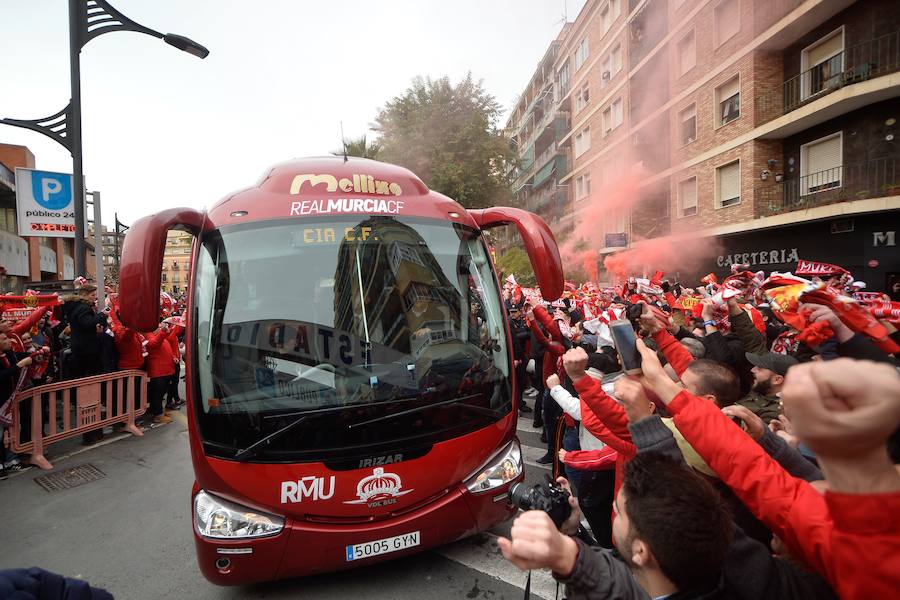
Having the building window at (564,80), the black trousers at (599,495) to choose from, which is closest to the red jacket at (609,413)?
the black trousers at (599,495)

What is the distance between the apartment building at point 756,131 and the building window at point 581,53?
123 inches

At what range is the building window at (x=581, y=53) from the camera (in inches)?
1062

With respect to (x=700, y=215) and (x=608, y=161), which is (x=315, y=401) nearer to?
(x=700, y=215)

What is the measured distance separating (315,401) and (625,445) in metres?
1.76

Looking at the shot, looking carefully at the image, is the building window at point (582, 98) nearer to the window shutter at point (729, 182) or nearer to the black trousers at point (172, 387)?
the window shutter at point (729, 182)

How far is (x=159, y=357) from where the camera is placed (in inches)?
293

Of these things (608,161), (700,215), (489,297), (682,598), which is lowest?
(682,598)

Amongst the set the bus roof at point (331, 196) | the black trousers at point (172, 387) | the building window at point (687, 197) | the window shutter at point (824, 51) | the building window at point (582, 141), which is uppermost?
the building window at point (582, 141)

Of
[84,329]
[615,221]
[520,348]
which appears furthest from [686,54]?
[84,329]

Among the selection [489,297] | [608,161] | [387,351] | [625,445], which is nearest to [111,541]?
[387,351]

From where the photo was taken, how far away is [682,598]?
1.33 metres

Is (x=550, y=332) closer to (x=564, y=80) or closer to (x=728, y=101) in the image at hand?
(x=728, y=101)

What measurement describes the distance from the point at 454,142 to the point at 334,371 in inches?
789

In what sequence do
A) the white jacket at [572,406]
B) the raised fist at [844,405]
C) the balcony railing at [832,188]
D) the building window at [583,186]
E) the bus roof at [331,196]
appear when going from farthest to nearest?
1. the building window at [583,186]
2. the balcony railing at [832,188]
3. the bus roof at [331,196]
4. the white jacket at [572,406]
5. the raised fist at [844,405]
